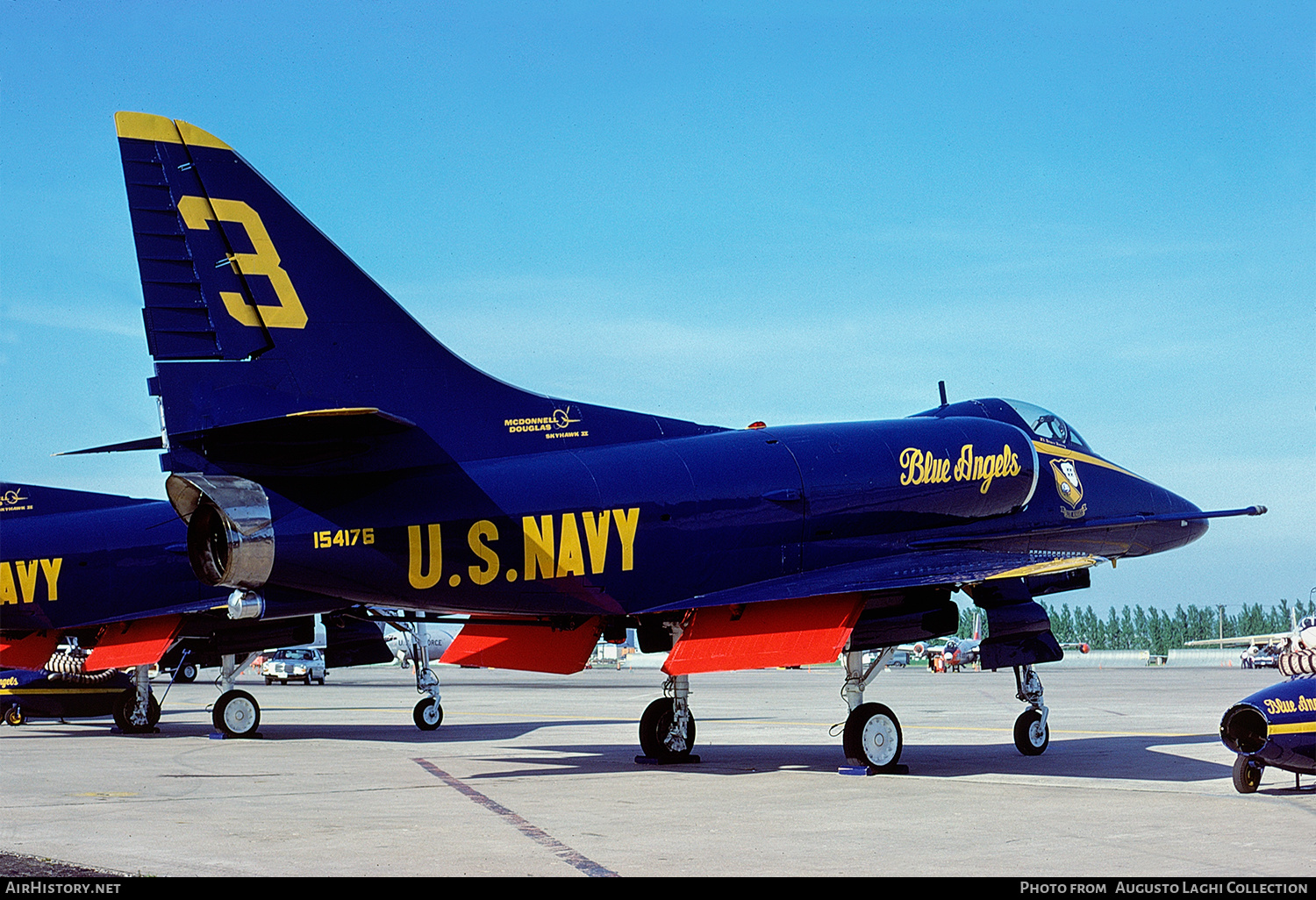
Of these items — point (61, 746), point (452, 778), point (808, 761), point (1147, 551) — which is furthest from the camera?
A: point (61, 746)

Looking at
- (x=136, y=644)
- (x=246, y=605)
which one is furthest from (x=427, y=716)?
(x=246, y=605)

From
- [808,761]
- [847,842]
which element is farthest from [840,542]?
[847,842]

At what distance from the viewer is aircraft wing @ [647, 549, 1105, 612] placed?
1430 centimetres

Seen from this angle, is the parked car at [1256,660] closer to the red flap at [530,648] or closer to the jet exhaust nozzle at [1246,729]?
the red flap at [530,648]

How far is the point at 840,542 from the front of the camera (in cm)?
1554

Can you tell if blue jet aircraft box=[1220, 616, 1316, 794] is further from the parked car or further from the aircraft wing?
the parked car

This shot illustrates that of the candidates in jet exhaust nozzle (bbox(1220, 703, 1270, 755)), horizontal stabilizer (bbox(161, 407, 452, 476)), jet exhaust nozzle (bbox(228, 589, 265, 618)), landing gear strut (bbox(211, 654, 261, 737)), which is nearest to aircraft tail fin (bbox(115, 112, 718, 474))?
horizontal stabilizer (bbox(161, 407, 452, 476))

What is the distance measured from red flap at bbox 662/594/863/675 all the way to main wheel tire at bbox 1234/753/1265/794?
3992mm

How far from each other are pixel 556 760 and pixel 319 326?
7.31 meters

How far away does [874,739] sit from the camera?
14945 mm

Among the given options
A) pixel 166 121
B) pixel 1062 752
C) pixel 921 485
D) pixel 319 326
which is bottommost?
pixel 1062 752

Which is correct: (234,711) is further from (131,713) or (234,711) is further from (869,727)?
(869,727)

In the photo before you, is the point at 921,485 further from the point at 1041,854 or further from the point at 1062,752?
the point at 1041,854

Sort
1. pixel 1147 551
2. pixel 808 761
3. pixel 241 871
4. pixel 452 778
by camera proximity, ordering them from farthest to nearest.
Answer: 1. pixel 1147 551
2. pixel 808 761
3. pixel 452 778
4. pixel 241 871
